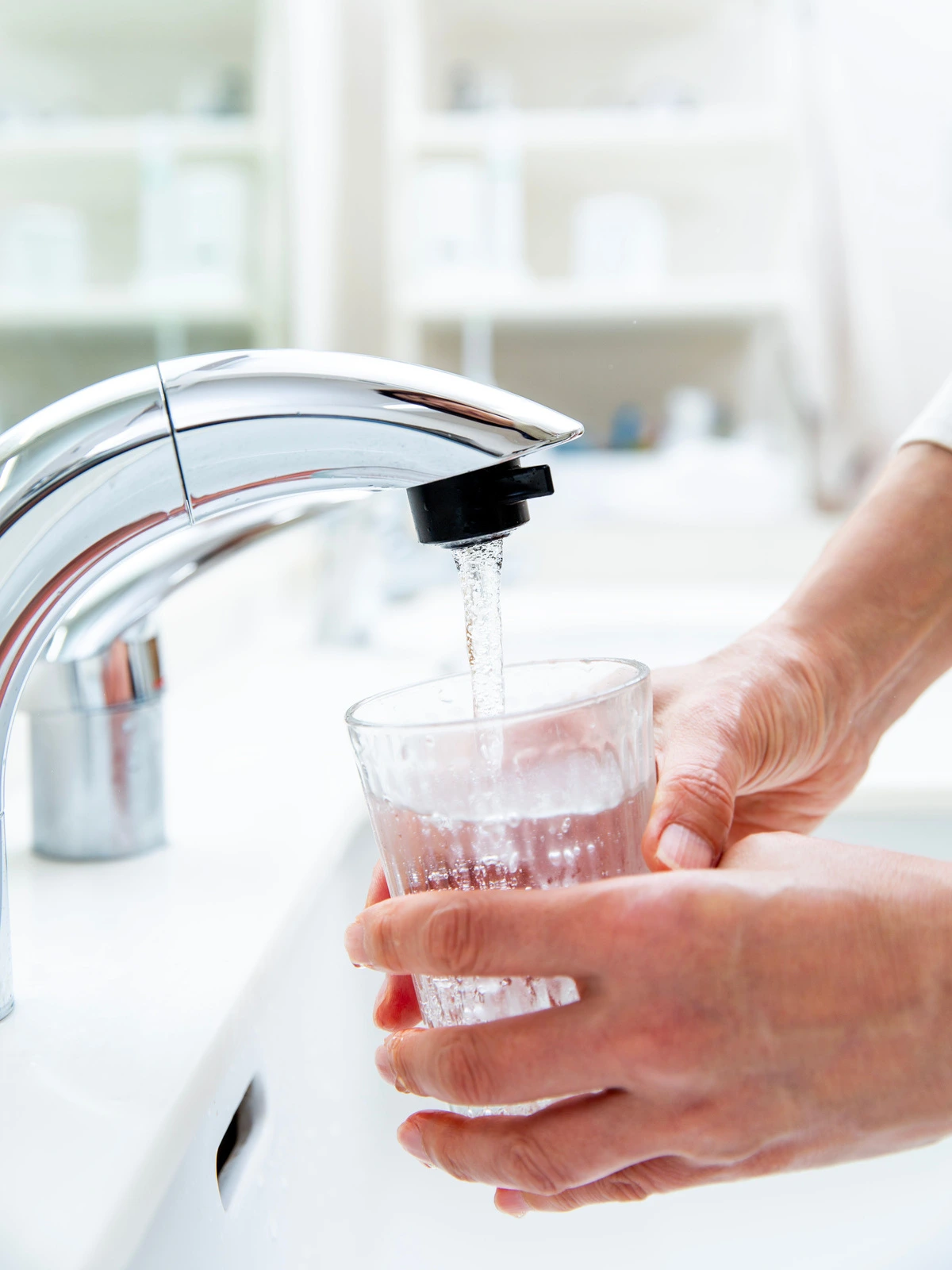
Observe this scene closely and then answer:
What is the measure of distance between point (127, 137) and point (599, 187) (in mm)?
852

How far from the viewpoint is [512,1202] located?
0.26 metres

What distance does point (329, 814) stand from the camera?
0.45m

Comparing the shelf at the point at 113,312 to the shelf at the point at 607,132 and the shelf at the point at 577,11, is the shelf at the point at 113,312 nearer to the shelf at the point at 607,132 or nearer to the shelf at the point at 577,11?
the shelf at the point at 607,132

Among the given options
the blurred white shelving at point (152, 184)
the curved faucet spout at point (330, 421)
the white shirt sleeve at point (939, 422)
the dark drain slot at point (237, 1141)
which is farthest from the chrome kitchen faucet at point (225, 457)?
the blurred white shelving at point (152, 184)

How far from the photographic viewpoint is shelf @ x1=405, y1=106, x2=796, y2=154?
1470mm

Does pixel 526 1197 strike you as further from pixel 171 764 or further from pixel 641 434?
pixel 641 434

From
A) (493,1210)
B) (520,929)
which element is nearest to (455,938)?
(520,929)

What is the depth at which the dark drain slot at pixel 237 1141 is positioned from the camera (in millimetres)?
298

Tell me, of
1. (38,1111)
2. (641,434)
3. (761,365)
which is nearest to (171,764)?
(38,1111)

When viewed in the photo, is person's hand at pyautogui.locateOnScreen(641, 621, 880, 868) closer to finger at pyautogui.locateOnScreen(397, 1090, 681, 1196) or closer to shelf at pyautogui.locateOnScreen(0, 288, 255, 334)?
finger at pyautogui.locateOnScreen(397, 1090, 681, 1196)

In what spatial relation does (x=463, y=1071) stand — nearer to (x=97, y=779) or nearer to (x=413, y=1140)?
(x=413, y=1140)

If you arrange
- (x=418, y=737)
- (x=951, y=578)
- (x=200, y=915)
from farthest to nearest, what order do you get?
(x=951, y=578) → (x=200, y=915) → (x=418, y=737)

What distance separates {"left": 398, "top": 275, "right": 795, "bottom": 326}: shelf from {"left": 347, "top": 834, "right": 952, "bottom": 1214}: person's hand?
1.34m

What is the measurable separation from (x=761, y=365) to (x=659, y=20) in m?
0.52
